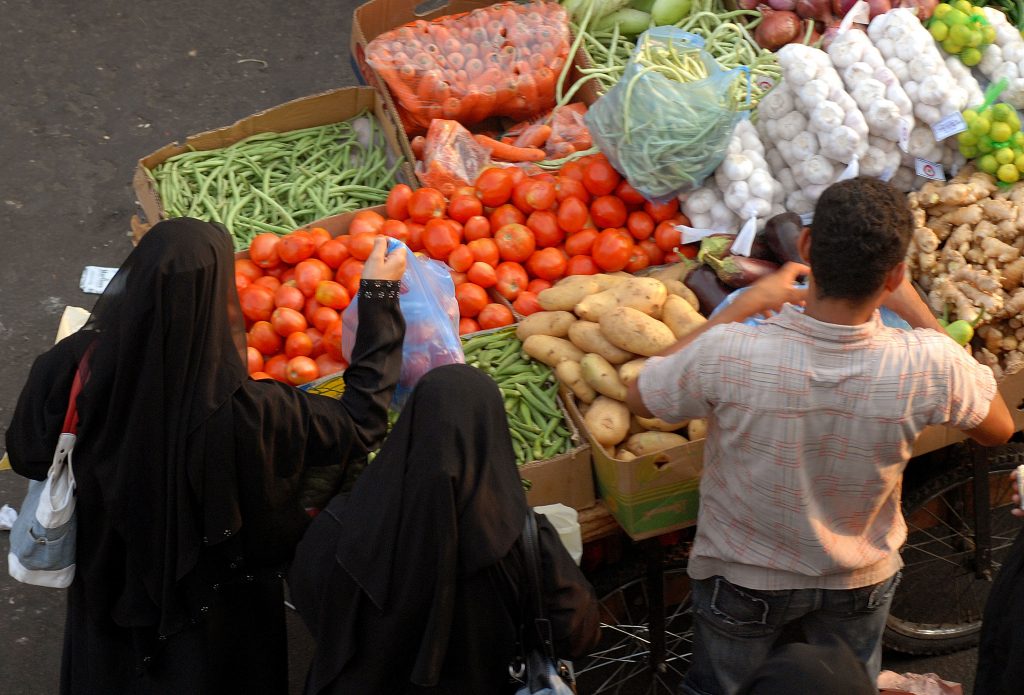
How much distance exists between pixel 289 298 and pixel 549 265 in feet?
3.32

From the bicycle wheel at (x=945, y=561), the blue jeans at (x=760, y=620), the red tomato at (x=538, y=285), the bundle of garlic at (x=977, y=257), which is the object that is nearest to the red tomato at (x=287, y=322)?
the red tomato at (x=538, y=285)

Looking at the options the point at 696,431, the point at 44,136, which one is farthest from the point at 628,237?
the point at 44,136

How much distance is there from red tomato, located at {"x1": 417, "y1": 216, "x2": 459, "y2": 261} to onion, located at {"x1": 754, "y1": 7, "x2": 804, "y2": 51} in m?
1.86

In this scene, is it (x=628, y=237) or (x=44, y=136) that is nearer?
(x=628, y=237)

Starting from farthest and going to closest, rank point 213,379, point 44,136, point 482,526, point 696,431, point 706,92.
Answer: point 44,136 → point 706,92 → point 696,431 → point 213,379 → point 482,526

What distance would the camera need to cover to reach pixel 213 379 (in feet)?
8.30

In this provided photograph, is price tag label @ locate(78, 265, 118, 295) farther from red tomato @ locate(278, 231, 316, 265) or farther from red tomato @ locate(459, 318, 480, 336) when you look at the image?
red tomato @ locate(459, 318, 480, 336)

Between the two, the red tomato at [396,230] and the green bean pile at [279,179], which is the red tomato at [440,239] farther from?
the green bean pile at [279,179]

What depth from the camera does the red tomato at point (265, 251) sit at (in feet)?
13.2

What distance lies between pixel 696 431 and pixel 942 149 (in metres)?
1.78

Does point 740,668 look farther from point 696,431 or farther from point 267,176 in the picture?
point 267,176

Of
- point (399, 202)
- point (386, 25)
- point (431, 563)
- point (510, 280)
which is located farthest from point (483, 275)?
point (431, 563)

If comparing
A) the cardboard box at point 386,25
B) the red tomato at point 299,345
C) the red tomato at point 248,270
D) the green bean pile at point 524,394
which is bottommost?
the green bean pile at point 524,394

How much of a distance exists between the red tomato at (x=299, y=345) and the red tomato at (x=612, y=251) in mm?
1169
